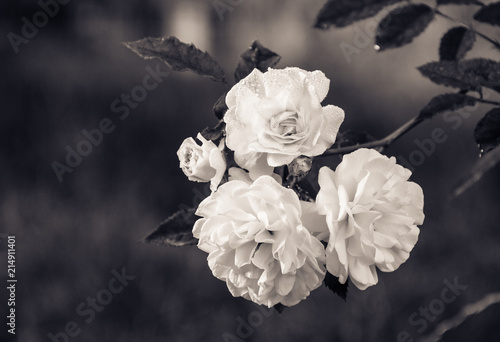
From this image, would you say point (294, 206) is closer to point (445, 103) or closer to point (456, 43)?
point (445, 103)

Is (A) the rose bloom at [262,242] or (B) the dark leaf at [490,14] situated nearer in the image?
(A) the rose bloom at [262,242]

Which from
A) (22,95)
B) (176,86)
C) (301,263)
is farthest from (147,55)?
(22,95)

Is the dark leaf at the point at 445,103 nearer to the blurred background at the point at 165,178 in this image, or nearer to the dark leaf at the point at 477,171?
the dark leaf at the point at 477,171

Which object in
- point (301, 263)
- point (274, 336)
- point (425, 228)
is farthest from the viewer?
point (425, 228)

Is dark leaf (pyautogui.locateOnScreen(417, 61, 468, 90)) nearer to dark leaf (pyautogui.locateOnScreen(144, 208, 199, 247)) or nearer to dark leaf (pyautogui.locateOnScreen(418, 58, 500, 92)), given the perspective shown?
dark leaf (pyautogui.locateOnScreen(418, 58, 500, 92))

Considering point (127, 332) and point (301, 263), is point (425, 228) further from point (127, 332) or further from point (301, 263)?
point (301, 263)

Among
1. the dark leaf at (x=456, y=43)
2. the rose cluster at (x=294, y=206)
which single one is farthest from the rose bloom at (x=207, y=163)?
the dark leaf at (x=456, y=43)
